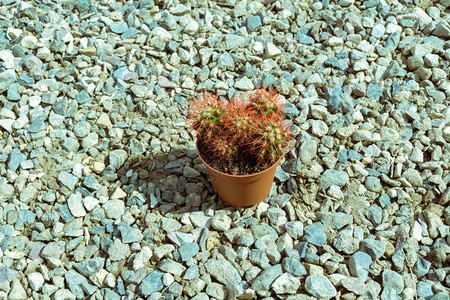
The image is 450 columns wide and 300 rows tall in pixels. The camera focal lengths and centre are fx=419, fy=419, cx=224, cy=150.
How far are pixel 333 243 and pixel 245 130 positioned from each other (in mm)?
797

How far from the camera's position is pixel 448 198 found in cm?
239

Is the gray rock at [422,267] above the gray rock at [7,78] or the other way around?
above

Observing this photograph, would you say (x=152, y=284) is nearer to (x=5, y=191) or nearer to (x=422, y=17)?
(x=5, y=191)

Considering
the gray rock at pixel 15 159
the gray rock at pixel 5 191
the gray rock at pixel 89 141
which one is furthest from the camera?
the gray rock at pixel 89 141

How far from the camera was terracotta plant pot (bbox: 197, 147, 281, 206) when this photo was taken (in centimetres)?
219

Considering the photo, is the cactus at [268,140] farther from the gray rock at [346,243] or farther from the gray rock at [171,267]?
the gray rock at [171,267]

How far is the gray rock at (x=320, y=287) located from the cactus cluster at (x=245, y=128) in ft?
2.07

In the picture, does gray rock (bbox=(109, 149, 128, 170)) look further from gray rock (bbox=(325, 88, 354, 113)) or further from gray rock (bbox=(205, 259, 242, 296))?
gray rock (bbox=(325, 88, 354, 113))

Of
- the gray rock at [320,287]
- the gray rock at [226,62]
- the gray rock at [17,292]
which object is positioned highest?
the gray rock at [226,62]

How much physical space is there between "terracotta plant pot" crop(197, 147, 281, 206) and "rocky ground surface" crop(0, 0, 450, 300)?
10 cm

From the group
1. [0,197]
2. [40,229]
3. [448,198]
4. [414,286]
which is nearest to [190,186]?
[40,229]

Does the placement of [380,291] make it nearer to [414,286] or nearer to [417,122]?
Answer: [414,286]

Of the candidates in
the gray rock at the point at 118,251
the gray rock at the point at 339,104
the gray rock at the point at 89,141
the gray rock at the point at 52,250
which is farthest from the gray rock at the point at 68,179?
the gray rock at the point at 339,104

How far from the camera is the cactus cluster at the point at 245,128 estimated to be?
6.83ft
